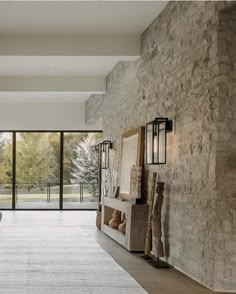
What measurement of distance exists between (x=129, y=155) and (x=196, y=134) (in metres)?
3.34

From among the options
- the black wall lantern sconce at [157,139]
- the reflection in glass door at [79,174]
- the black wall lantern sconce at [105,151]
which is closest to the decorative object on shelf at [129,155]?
the black wall lantern sconce at [157,139]

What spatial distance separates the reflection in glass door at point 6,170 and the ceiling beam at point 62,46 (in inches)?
314

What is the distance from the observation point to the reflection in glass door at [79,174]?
15.7 m

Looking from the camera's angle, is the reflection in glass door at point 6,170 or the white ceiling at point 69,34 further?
the reflection in glass door at point 6,170

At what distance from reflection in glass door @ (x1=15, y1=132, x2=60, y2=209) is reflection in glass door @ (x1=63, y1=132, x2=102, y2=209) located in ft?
0.98

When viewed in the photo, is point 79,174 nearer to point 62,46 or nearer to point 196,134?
point 62,46

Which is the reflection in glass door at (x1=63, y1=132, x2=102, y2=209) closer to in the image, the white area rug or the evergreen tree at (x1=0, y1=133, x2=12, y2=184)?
the evergreen tree at (x1=0, y1=133, x2=12, y2=184)

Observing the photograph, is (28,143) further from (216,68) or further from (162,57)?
(216,68)

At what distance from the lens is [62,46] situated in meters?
8.10

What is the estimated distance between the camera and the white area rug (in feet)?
16.6

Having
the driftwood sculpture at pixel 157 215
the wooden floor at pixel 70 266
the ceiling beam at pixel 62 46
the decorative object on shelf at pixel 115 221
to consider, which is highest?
the ceiling beam at pixel 62 46

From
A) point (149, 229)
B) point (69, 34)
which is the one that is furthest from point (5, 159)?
point (149, 229)

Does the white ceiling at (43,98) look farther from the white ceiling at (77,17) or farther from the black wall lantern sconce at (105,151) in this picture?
the white ceiling at (77,17)

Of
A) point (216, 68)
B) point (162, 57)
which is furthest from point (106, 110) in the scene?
point (216, 68)
